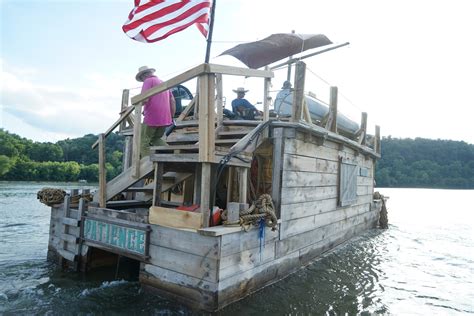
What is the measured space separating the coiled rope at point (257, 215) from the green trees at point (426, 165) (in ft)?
271

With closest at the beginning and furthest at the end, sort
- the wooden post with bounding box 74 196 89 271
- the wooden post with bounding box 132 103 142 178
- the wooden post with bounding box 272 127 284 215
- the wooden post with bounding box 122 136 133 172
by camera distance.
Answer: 1. the wooden post with bounding box 132 103 142 178
2. the wooden post with bounding box 272 127 284 215
3. the wooden post with bounding box 74 196 89 271
4. the wooden post with bounding box 122 136 133 172

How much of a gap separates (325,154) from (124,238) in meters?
4.90

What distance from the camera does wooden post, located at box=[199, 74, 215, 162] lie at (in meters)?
4.64

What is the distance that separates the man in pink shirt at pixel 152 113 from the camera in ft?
19.5

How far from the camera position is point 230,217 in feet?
16.6

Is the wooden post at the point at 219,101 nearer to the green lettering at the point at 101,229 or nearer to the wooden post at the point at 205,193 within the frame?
the wooden post at the point at 205,193

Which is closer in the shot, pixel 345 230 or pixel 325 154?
pixel 325 154

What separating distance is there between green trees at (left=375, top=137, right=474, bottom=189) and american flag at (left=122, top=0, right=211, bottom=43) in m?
83.3

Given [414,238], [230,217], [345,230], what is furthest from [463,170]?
[230,217]

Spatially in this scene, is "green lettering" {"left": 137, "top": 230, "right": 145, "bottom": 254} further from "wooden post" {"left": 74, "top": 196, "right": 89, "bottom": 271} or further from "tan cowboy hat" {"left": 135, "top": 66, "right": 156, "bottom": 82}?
"tan cowboy hat" {"left": 135, "top": 66, "right": 156, "bottom": 82}

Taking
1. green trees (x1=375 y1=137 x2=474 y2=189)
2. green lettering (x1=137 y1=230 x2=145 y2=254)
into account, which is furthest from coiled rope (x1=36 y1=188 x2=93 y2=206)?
green trees (x1=375 y1=137 x2=474 y2=189)

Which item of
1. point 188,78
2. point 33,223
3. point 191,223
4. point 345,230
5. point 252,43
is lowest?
point 33,223

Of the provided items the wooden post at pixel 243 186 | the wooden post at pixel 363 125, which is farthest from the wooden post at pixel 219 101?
the wooden post at pixel 363 125

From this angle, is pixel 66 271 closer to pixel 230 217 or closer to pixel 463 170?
pixel 230 217
